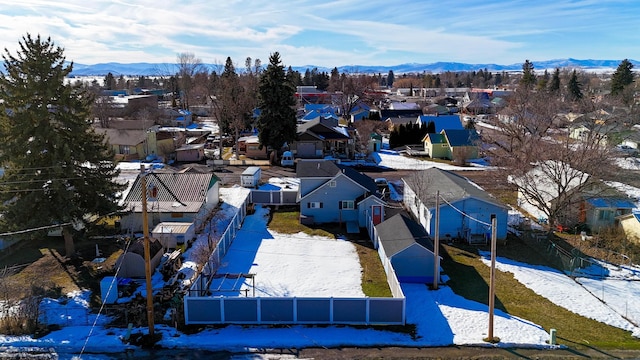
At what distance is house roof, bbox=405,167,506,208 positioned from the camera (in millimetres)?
28234

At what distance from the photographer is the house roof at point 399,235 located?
75.2ft

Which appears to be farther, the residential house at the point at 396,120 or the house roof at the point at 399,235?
the residential house at the point at 396,120

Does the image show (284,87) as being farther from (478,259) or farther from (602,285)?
(602,285)

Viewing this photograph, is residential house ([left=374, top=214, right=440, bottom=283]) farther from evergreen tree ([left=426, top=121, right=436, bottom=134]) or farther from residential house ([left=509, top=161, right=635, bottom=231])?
evergreen tree ([left=426, top=121, right=436, bottom=134])

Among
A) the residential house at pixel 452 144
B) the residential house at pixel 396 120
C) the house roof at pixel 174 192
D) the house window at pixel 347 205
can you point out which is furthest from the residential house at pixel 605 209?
the residential house at pixel 396 120

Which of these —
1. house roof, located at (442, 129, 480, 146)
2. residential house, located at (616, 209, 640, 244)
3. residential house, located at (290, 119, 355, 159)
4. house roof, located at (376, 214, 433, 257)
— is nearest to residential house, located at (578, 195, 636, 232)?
residential house, located at (616, 209, 640, 244)

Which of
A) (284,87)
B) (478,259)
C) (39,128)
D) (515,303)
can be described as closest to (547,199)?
(478,259)

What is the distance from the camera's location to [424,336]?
17547mm

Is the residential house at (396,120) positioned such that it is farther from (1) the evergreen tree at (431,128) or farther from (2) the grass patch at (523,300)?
(2) the grass patch at (523,300)

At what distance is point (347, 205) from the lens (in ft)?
103

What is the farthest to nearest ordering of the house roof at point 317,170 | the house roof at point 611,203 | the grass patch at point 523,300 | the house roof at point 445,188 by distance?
the house roof at point 317,170 < the house roof at point 611,203 < the house roof at point 445,188 < the grass patch at point 523,300

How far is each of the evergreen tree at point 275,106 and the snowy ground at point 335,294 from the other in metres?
21.5

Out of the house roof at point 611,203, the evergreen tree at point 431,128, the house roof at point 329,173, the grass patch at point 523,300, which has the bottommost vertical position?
the grass patch at point 523,300

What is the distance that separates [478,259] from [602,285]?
585 cm
